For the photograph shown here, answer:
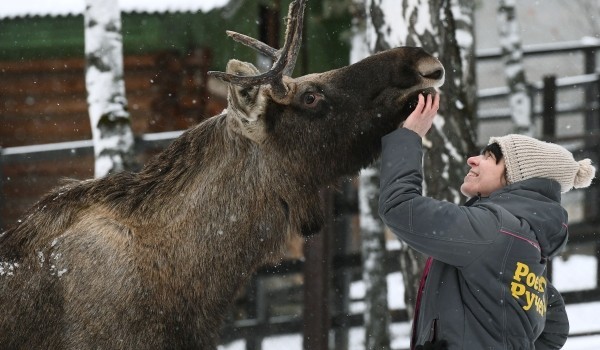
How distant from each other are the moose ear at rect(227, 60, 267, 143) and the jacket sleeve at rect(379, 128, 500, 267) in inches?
26.2

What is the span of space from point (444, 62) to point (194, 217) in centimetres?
250

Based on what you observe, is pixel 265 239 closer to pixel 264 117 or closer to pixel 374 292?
pixel 264 117

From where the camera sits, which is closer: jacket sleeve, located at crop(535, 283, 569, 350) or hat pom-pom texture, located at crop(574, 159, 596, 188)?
hat pom-pom texture, located at crop(574, 159, 596, 188)

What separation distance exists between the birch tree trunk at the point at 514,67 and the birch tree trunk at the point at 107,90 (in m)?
3.76

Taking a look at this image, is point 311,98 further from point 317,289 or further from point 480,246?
point 317,289

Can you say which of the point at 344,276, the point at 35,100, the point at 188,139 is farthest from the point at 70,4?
the point at 188,139

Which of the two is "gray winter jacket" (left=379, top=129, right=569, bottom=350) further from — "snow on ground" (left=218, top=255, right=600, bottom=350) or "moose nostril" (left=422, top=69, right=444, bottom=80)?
"snow on ground" (left=218, top=255, right=600, bottom=350)

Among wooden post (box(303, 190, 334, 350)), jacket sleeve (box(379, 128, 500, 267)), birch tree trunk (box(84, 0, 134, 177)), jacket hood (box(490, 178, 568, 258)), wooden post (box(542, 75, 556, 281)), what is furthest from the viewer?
wooden post (box(542, 75, 556, 281))

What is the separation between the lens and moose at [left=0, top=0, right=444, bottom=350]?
3.74 metres

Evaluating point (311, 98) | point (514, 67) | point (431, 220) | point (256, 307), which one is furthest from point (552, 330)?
point (514, 67)

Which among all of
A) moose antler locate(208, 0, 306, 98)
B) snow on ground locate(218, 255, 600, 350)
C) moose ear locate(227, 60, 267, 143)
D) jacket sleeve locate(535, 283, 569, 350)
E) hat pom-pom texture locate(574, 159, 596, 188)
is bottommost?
snow on ground locate(218, 255, 600, 350)

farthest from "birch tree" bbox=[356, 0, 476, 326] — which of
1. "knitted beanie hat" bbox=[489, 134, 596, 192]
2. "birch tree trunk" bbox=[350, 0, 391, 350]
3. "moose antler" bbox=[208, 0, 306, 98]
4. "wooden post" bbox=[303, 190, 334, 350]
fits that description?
"knitted beanie hat" bbox=[489, 134, 596, 192]

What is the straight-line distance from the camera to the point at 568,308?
28.4ft

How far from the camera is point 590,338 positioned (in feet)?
27.8
